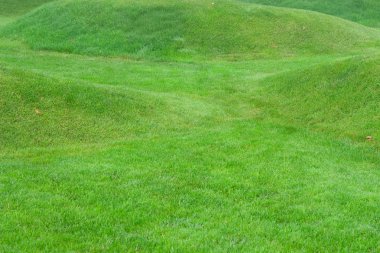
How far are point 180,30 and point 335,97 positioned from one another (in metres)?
20.7

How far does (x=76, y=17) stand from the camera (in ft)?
140

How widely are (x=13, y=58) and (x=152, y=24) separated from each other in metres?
12.6

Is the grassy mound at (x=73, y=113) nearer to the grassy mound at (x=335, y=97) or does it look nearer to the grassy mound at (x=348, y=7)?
the grassy mound at (x=335, y=97)

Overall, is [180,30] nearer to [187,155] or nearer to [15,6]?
[187,155]

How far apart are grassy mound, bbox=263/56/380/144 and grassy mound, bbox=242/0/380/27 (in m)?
38.8

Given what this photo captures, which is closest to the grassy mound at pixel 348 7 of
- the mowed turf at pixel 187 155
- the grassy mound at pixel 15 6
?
the mowed turf at pixel 187 155

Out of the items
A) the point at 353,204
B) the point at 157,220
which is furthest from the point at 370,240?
the point at 157,220

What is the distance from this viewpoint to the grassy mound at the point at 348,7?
6216cm

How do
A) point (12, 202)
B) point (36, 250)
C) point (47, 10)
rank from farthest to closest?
1. point (47, 10)
2. point (12, 202)
3. point (36, 250)

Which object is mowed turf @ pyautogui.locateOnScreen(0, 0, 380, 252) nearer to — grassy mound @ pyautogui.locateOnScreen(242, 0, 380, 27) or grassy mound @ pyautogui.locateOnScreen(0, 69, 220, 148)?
grassy mound @ pyautogui.locateOnScreen(0, 69, 220, 148)

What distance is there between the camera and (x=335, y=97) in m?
23.1

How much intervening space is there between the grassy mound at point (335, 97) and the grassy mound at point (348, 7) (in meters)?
38.8

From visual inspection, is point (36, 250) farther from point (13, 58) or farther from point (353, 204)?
point (13, 58)

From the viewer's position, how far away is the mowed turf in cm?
1077
